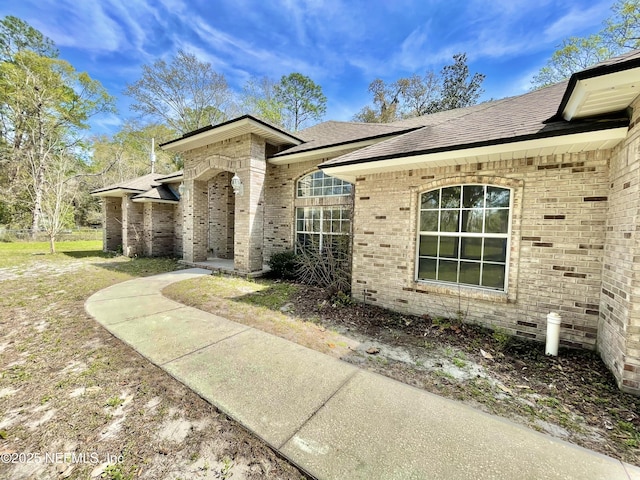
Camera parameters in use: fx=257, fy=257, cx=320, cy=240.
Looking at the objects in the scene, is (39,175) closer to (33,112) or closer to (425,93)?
(33,112)

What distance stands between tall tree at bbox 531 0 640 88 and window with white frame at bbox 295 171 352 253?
1662cm

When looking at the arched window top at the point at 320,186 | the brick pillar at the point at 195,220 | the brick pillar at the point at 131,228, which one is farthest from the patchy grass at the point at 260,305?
the brick pillar at the point at 131,228

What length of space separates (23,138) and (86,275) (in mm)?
23828

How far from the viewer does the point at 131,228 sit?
13.7 metres

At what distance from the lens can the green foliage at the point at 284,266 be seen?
8633mm

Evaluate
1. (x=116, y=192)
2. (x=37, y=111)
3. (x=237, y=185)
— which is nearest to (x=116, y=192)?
(x=116, y=192)

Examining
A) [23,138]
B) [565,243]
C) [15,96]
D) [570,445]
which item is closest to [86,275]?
[570,445]

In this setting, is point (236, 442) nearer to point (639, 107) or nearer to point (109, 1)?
point (639, 107)

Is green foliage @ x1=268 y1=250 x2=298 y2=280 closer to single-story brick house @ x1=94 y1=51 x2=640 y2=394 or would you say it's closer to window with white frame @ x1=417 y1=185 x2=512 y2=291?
single-story brick house @ x1=94 y1=51 x2=640 y2=394

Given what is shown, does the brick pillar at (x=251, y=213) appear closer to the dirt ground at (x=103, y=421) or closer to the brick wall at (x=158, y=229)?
the dirt ground at (x=103, y=421)

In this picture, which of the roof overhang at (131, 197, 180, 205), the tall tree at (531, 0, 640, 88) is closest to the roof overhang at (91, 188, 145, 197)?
the roof overhang at (131, 197, 180, 205)

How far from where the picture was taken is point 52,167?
2173 centimetres

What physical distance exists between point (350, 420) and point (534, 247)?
4152mm

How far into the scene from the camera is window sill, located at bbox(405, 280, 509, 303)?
15.1 ft
